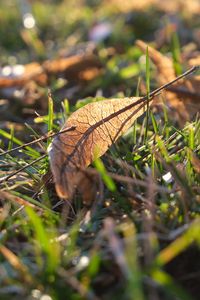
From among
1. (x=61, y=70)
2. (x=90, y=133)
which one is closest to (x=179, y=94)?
(x=90, y=133)

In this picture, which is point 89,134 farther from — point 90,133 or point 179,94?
point 179,94

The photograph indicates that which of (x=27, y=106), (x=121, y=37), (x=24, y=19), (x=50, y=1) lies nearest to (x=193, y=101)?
(x=27, y=106)

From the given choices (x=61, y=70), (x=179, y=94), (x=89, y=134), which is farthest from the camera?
(x=61, y=70)

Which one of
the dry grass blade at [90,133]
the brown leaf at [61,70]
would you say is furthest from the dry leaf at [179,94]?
the brown leaf at [61,70]

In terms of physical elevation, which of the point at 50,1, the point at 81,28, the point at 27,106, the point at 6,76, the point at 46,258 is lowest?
the point at 46,258

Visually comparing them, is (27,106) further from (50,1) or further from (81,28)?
(50,1)

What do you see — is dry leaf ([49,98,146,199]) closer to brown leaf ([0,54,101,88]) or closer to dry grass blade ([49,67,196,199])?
dry grass blade ([49,67,196,199])

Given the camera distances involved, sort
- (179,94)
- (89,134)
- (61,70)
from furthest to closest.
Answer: (61,70), (179,94), (89,134)
